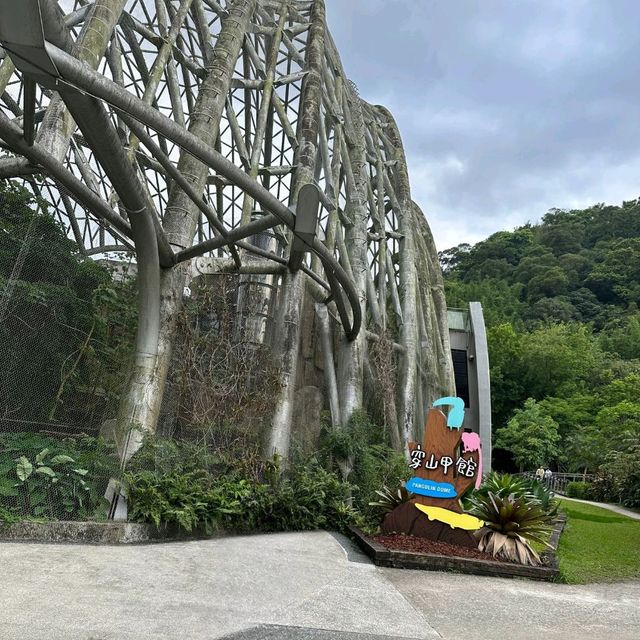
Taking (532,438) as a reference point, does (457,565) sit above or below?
below

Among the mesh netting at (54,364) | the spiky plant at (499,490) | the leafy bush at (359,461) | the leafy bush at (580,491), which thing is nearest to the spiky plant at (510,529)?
the spiky plant at (499,490)

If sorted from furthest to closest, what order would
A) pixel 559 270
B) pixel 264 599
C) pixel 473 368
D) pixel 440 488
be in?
pixel 559 270, pixel 473 368, pixel 440 488, pixel 264 599

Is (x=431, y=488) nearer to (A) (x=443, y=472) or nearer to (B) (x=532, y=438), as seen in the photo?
(A) (x=443, y=472)

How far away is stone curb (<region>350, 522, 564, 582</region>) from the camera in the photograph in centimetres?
777

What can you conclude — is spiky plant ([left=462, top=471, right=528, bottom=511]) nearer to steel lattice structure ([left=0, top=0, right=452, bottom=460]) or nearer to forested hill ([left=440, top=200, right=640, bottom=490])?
steel lattice structure ([left=0, top=0, right=452, bottom=460])

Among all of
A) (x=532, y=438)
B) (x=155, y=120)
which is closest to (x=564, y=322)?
(x=532, y=438)

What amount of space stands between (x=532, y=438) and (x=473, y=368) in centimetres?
1161

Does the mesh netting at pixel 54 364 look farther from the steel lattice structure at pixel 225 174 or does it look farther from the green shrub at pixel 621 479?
the green shrub at pixel 621 479

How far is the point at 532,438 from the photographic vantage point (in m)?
37.9

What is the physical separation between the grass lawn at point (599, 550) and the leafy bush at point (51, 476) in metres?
6.44

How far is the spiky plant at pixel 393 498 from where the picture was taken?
9.70 metres

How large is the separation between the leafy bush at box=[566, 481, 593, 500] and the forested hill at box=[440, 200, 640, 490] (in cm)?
235

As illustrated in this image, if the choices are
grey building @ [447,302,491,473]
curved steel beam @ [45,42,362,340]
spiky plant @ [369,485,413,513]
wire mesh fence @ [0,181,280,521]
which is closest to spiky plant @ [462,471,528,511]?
spiky plant @ [369,485,413,513]

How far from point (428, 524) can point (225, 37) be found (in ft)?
35.4
